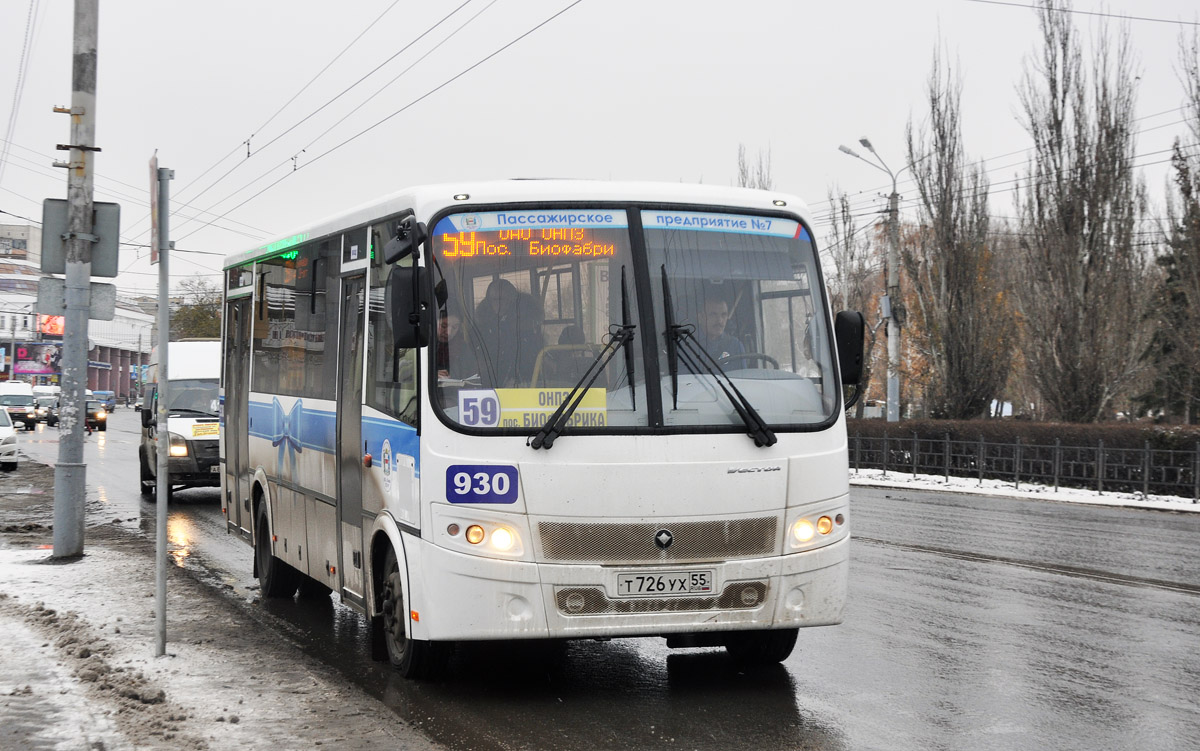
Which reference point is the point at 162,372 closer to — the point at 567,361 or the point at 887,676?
the point at 567,361

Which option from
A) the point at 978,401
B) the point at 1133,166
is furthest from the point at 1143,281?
the point at 978,401

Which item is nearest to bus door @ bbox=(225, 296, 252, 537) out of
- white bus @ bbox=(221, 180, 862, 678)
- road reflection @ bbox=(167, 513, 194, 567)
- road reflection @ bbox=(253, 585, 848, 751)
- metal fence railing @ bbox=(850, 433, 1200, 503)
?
road reflection @ bbox=(167, 513, 194, 567)

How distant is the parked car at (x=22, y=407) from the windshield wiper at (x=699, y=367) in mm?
60004

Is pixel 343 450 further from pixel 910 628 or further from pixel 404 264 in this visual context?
pixel 910 628

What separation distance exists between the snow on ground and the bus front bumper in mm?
17443

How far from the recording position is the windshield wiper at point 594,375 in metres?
6.63

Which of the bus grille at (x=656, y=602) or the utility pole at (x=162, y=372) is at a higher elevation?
the utility pole at (x=162, y=372)

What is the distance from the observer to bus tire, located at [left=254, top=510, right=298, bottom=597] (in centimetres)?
1048

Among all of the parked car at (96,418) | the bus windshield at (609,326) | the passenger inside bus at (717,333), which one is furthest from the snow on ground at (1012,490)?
the parked car at (96,418)

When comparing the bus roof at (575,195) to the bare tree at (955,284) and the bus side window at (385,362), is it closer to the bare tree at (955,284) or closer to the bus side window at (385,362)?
the bus side window at (385,362)

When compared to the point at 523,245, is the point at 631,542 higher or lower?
lower

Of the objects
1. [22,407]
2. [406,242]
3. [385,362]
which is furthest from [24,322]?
[406,242]

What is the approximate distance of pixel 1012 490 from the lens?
25.8 metres

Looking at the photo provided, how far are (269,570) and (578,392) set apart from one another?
4.81m
